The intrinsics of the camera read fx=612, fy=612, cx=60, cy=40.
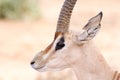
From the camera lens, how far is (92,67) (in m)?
7.05

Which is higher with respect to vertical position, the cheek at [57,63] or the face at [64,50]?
the face at [64,50]

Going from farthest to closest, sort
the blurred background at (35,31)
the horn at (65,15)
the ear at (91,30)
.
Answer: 1. the blurred background at (35,31)
2. the horn at (65,15)
3. the ear at (91,30)

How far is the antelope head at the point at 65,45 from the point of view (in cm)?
698

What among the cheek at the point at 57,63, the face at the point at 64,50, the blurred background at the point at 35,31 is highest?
the face at the point at 64,50

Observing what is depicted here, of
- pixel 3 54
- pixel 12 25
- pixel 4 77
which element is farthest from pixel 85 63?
pixel 12 25

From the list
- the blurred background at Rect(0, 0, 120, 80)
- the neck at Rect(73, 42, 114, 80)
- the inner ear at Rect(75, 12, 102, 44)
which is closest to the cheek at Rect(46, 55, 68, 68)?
the neck at Rect(73, 42, 114, 80)

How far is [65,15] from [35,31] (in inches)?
393

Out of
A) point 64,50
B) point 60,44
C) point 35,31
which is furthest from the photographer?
point 35,31

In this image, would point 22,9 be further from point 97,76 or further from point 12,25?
point 97,76

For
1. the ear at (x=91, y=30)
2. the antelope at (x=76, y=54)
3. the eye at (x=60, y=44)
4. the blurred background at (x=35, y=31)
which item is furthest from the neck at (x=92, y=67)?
the blurred background at (x=35, y=31)

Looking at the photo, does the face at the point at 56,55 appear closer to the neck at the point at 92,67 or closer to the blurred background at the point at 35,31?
the neck at the point at 92,67

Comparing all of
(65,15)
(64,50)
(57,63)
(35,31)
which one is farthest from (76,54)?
(35,31)

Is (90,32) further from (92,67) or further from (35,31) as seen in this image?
(35,31)

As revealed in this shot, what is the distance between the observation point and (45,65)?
711 centimetres
